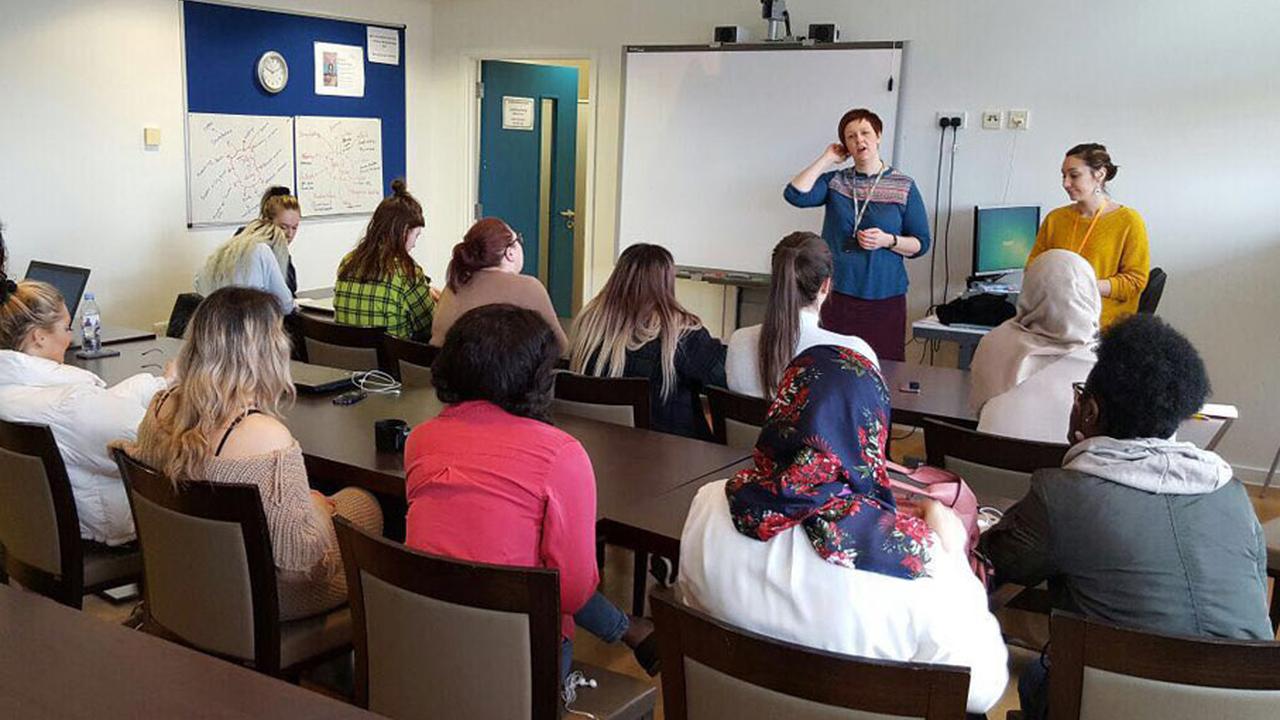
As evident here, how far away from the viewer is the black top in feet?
11.2

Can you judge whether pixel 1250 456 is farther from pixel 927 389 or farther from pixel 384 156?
pixel 384 156

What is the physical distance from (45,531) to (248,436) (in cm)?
76

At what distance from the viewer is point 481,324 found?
80.4 inches

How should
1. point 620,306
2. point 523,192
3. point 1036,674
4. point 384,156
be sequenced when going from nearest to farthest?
point 1036,674 < point 620,306 < point 384,156 < point 523,192

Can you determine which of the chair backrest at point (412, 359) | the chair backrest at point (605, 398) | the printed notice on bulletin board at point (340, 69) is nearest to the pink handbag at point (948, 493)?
the chair backrest at point (605, 398)

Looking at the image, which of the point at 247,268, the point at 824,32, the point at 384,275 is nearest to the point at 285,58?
the point at 247,268

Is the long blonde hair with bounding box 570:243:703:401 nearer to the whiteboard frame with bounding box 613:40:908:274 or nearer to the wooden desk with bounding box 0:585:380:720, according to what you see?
the wooden desk with bounding box 0:585:380:720

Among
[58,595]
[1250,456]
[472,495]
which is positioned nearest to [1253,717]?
[472,495]

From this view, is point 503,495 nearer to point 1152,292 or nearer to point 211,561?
point 211,561

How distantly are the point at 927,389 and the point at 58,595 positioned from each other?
8.78 ft

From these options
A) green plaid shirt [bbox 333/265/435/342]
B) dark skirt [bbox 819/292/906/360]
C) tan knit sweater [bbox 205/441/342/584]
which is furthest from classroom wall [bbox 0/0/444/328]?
tan knit sweater [bbox 205/441/342/584]

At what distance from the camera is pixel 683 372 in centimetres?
343

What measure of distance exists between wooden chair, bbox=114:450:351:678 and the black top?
1.37 meters

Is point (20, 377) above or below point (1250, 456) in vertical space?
above
